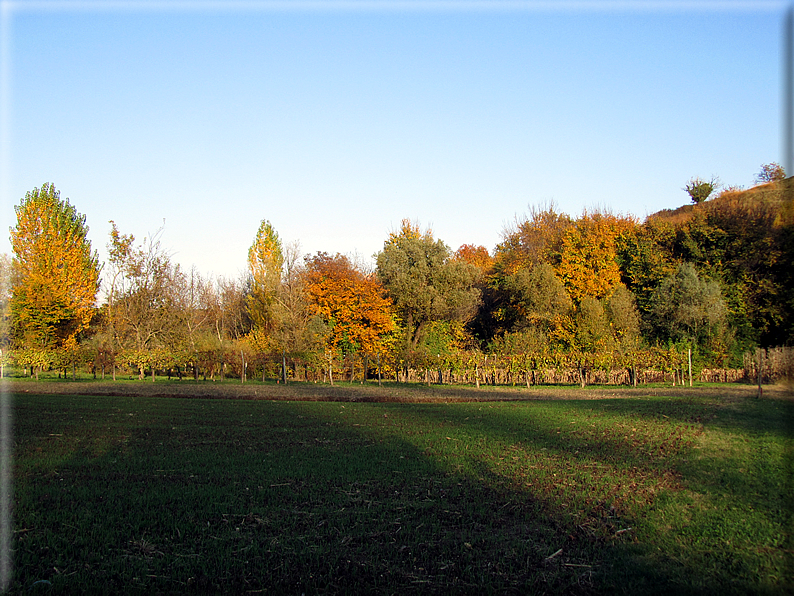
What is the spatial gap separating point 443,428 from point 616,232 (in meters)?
29.9

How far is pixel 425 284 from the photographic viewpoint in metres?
34.9

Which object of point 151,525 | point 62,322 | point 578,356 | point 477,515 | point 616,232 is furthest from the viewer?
point 616,232

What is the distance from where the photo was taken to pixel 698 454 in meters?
8.62

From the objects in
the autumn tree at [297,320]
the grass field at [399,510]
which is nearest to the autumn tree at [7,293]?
the autumn tree at [297,320]

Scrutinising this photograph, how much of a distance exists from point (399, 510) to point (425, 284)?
2946 centimetres

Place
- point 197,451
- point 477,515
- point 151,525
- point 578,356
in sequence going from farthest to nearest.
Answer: point 578,356, point 197,451, point 477,515, point 151,525

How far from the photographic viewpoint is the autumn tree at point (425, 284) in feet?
113

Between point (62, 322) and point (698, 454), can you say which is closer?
point (698, 454)

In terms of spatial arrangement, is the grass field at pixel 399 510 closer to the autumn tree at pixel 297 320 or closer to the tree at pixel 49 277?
the autumn tree at pixel 297 320

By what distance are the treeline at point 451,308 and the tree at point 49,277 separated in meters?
0.09

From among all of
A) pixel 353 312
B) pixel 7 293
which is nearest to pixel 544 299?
pixel 353 312

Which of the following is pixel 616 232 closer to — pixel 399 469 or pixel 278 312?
pixel 278 312

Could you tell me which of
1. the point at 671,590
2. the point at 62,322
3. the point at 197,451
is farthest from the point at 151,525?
the point at 62,322

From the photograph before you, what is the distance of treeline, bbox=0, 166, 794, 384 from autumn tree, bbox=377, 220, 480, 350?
0.09 meters
